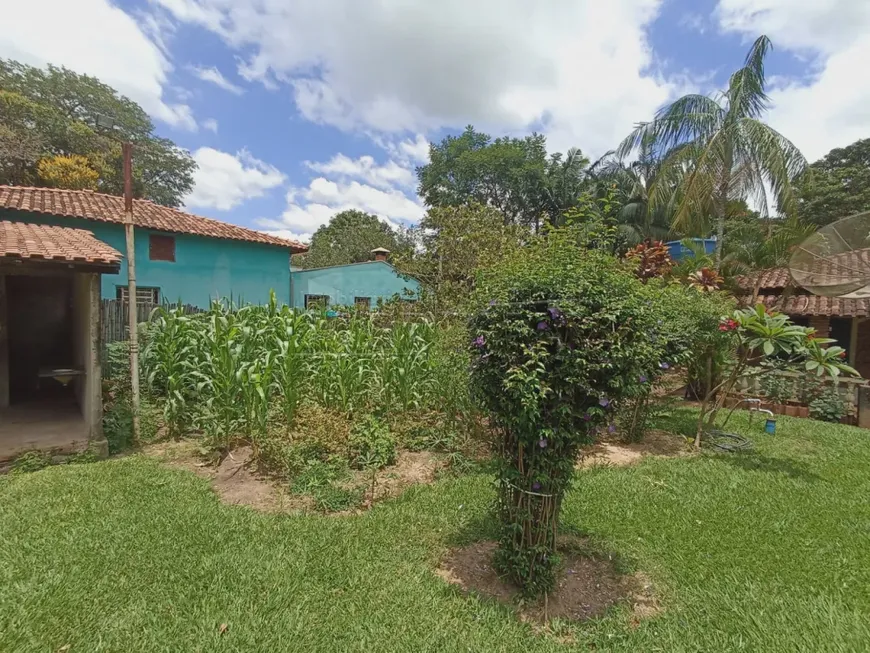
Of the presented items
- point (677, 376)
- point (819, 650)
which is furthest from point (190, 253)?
point (819, 650)

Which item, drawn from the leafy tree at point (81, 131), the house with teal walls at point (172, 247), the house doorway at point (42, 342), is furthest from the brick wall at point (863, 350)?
the leafy tree at point (81, 131)

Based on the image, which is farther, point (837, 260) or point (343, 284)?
point (343, 284)

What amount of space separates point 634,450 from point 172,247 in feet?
45.4

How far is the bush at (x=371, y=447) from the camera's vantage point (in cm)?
494

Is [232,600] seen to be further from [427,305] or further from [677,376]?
[677,376]

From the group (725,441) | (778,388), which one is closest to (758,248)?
(778,388)

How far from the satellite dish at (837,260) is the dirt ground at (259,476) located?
288 inches

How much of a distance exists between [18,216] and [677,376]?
16503 mm

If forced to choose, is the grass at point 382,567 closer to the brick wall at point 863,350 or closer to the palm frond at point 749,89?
the brick wall at point 863,350

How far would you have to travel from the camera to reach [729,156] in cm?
1145

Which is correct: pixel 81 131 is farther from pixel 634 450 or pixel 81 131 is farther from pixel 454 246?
pixel 634 450

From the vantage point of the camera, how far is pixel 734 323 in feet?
18.4

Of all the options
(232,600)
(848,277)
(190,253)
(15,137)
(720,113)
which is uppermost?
(15,137)

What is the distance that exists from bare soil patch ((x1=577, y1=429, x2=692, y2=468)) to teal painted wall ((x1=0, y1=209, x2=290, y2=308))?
1018 centimetres
